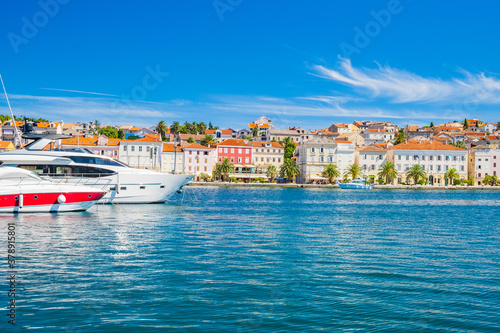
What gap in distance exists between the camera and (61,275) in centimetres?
1269

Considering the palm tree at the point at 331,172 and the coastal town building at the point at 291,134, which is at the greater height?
the coastal town building at the point at 291,134

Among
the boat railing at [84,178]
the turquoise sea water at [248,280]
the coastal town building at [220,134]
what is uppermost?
the coastal town building at [220,134]

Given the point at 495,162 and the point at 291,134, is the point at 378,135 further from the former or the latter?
the point at 495,162

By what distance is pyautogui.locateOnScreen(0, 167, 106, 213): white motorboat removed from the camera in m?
27.5

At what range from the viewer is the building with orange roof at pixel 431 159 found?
99312 mm

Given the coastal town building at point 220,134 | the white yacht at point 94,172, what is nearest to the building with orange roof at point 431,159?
the coastal town building at point 220,134

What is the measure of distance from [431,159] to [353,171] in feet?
57.3

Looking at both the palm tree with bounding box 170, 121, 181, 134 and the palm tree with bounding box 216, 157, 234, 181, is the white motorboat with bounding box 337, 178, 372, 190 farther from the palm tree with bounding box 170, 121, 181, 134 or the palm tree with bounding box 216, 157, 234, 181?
the palm tree with bounding box 170, 121, 181, 134

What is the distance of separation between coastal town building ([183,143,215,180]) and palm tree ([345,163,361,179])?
2947cm

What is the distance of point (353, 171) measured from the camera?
97.9m

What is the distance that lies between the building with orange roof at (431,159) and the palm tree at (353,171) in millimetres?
7878

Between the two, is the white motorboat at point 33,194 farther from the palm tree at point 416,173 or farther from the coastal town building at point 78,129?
the coastal town building at point 78,129

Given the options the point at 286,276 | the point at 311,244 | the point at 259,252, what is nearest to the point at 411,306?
the point at 286,276

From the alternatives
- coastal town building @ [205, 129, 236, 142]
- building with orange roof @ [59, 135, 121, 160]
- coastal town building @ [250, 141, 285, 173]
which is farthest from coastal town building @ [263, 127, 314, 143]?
building with orange roof @ [59, 135, 121, 160]
